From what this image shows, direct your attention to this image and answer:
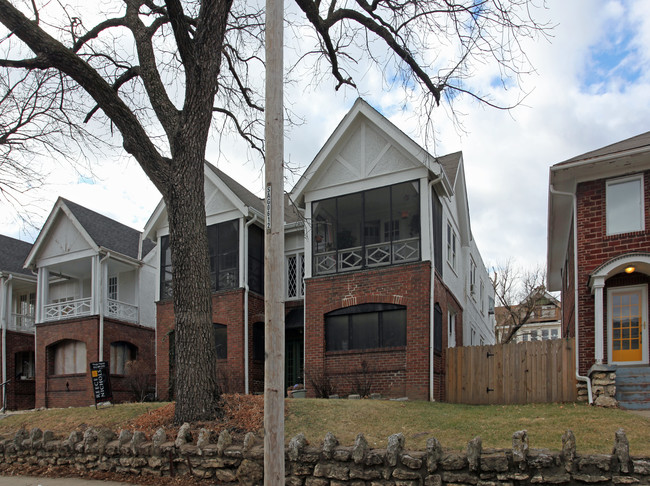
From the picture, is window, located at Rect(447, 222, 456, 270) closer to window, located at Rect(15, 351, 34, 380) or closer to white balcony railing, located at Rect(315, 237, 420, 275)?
white balcony railing, located at Rect(315, 237, 420, 275)

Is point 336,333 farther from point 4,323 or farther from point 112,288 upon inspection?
point 4,323

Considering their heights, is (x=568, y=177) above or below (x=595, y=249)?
above

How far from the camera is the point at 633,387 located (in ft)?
40.6

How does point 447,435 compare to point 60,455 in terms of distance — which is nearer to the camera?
point 447,435

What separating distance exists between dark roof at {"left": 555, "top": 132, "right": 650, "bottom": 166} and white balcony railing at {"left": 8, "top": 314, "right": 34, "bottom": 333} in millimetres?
24625

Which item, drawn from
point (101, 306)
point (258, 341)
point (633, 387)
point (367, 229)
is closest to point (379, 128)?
point (367, 229)

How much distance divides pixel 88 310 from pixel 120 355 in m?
2.37

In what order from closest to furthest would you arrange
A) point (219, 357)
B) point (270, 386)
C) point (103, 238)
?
point (270, 386)
point (219, 357)
point (103, 238)

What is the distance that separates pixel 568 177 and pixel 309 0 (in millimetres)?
7616

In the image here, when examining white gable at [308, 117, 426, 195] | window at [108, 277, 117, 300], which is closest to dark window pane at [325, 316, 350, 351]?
white gable at [308, 117, 426, 195]

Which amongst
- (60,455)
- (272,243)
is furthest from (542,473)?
(60,455)

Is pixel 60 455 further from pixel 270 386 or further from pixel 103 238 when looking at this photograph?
pixel 103 238

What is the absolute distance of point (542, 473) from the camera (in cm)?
635

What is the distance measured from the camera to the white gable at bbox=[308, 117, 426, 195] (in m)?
16.4
